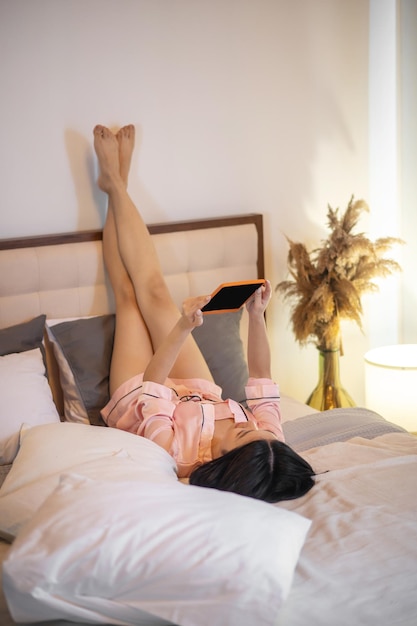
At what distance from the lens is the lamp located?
11.1ft

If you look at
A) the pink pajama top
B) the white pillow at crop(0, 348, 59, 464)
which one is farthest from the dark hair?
the white pillow at crop(0, 348, 59, 464)

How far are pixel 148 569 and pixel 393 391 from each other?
216 cm

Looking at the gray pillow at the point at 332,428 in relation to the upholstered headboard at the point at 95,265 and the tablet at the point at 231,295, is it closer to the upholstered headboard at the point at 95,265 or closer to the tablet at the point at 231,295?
the tablet at the point at 231,295

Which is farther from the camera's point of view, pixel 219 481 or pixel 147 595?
pixel 219 481

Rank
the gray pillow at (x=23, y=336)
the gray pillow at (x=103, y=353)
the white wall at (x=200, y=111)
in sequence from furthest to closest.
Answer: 1. the white wall at (x=200, y=111)
2. the gray pillow at (x=103, y=353)
3. the gray pillow at (x=23, y=336)

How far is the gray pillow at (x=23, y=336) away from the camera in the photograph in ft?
9.50

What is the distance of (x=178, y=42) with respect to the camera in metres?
3.34

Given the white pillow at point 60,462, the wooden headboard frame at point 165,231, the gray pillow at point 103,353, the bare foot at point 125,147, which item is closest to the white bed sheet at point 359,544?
the white pillow at point 60,462

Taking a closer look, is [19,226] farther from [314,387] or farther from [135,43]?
[314,387]

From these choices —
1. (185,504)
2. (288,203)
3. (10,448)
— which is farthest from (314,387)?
(185,504)

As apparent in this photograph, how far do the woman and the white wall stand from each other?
167 millimetres

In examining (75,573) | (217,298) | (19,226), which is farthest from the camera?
(19,226)

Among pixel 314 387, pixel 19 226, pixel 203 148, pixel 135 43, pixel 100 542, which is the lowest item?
pixel 314 387

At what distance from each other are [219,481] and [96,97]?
5.98 feet
